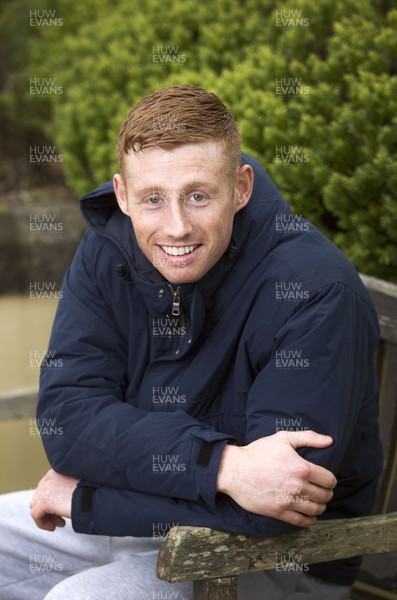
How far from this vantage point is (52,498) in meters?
2.68

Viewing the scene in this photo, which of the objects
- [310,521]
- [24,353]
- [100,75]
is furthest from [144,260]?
[24,353]

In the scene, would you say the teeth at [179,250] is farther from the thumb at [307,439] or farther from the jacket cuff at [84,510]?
the jacket cuff at [84,510]

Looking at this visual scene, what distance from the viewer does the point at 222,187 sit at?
8.31 feet

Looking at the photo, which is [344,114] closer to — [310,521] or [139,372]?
[139,372]

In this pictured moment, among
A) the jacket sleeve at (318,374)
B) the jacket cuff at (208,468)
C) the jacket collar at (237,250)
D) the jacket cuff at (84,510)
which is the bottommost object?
the jacket cuff at (84,510)

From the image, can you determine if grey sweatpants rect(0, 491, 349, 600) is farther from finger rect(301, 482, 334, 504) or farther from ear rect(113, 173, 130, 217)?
ear rect(113, 173, 130, 217)

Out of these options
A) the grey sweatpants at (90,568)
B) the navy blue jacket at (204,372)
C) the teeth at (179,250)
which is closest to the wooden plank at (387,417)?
the navy blue jacket at (204,372)

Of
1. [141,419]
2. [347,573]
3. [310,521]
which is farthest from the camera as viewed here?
[347,573]

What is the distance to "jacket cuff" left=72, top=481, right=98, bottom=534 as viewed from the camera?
2.58m

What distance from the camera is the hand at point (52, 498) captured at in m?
2.66

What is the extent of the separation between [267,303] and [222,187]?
0.34 m

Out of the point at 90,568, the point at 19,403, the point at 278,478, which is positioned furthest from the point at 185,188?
the point at 19,403

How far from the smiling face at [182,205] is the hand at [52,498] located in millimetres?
670

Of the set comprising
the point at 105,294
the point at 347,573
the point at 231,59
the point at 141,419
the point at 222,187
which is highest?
the point at 231,59
